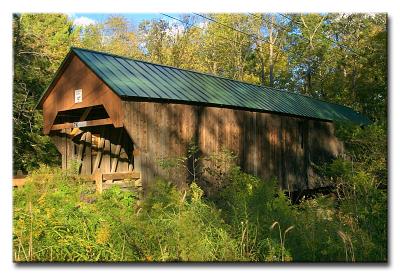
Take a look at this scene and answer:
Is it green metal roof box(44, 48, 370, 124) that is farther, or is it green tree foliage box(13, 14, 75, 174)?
green tree foliage box(13, 14, 75, 174)

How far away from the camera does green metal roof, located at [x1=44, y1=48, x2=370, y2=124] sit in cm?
955

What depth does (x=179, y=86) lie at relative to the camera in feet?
35.6

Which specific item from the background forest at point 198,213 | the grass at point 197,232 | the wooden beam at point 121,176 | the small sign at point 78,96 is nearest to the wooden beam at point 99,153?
the background forest at point 198,213

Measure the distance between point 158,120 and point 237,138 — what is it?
8.53 feet

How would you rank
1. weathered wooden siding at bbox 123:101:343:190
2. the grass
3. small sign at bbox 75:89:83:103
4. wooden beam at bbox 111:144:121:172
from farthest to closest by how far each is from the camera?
wooden beam at bbox 111:144:121:172
small sign at bbox 75:89:83:103
weathered wooden siding at bbox 123:101:343:190
the grass

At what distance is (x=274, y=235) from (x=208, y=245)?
95cm

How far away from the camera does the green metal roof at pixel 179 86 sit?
9547 mm

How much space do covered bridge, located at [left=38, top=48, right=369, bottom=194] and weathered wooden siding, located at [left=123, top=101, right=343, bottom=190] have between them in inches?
0.8

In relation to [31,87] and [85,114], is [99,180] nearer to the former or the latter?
[85,114]

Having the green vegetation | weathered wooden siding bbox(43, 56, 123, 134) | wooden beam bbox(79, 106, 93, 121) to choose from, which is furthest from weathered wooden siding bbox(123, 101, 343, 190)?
the green vegetation

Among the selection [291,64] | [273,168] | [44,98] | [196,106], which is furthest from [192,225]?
[291,64]

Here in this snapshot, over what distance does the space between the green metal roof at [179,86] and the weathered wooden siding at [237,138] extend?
8.4 inches

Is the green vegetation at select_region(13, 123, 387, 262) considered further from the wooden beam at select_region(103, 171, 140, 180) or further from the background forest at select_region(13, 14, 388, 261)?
the wooden beam at select_region(103, 171, 140, 180)

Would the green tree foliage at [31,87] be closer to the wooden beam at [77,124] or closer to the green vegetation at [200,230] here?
the wooden beam at [77,124]
